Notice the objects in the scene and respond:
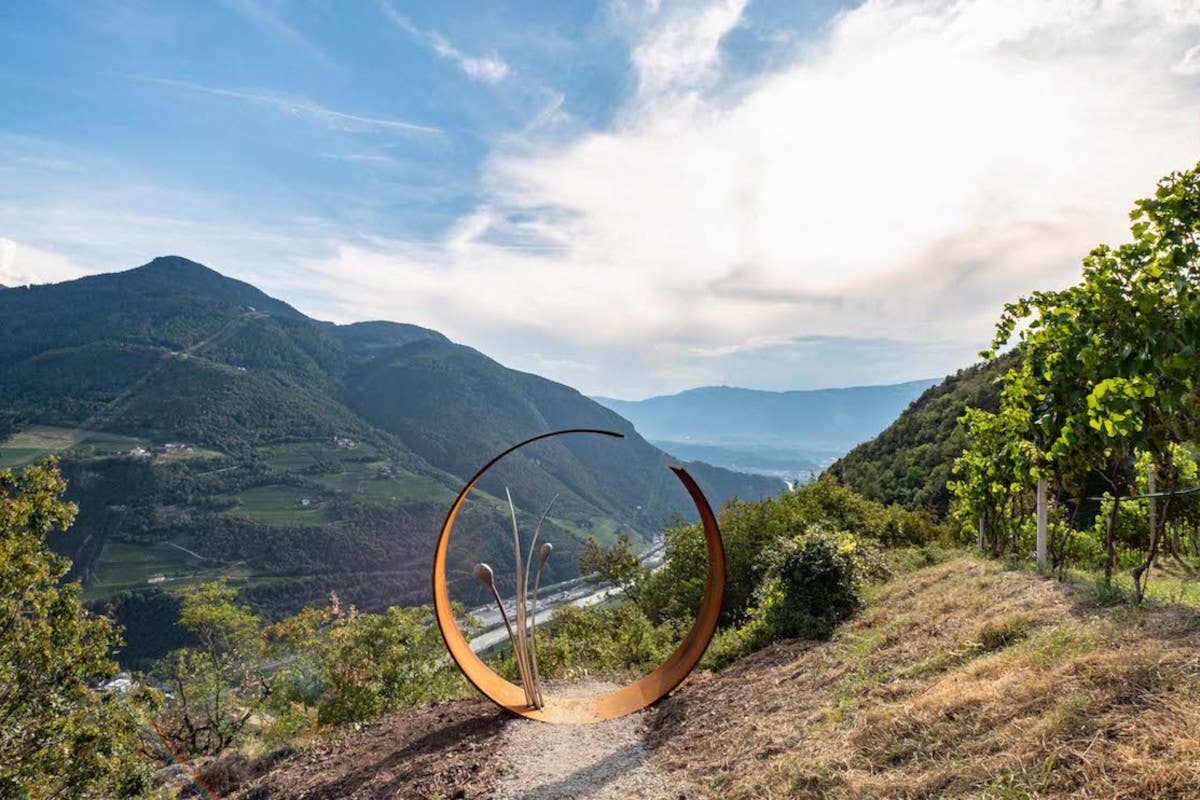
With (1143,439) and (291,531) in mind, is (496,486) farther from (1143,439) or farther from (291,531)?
(1143,439)

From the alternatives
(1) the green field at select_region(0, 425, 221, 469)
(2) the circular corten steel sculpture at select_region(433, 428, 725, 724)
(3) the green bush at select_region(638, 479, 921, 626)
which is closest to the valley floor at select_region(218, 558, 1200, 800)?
(2) the circular corten steel sculpture at select_region(433, 428, 725, 724)

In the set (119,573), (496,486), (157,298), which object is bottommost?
(119,573)

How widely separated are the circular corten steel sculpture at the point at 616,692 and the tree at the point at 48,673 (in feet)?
18.4

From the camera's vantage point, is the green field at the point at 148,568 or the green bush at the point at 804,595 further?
the green field at the point at 148,568

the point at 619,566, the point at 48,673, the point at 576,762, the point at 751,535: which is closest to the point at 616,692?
the point at 576,762

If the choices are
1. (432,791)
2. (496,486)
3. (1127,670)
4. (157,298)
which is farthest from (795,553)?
(157,298)

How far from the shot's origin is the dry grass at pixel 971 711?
356cm

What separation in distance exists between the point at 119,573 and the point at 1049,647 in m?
105

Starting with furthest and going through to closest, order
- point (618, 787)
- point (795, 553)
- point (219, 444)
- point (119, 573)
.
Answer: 1. point (219, 444)
2. point (119, 573)
3. point (795, 553)
4. point (618, 787)

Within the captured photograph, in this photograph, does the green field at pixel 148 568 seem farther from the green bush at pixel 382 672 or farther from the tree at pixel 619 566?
the green bush at pixel 382 672

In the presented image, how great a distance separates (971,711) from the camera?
4.58 m

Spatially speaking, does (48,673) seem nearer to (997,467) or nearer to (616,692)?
(616,692)

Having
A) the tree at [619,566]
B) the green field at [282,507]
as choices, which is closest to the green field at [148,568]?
the green field at [282,507]

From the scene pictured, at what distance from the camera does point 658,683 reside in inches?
359
